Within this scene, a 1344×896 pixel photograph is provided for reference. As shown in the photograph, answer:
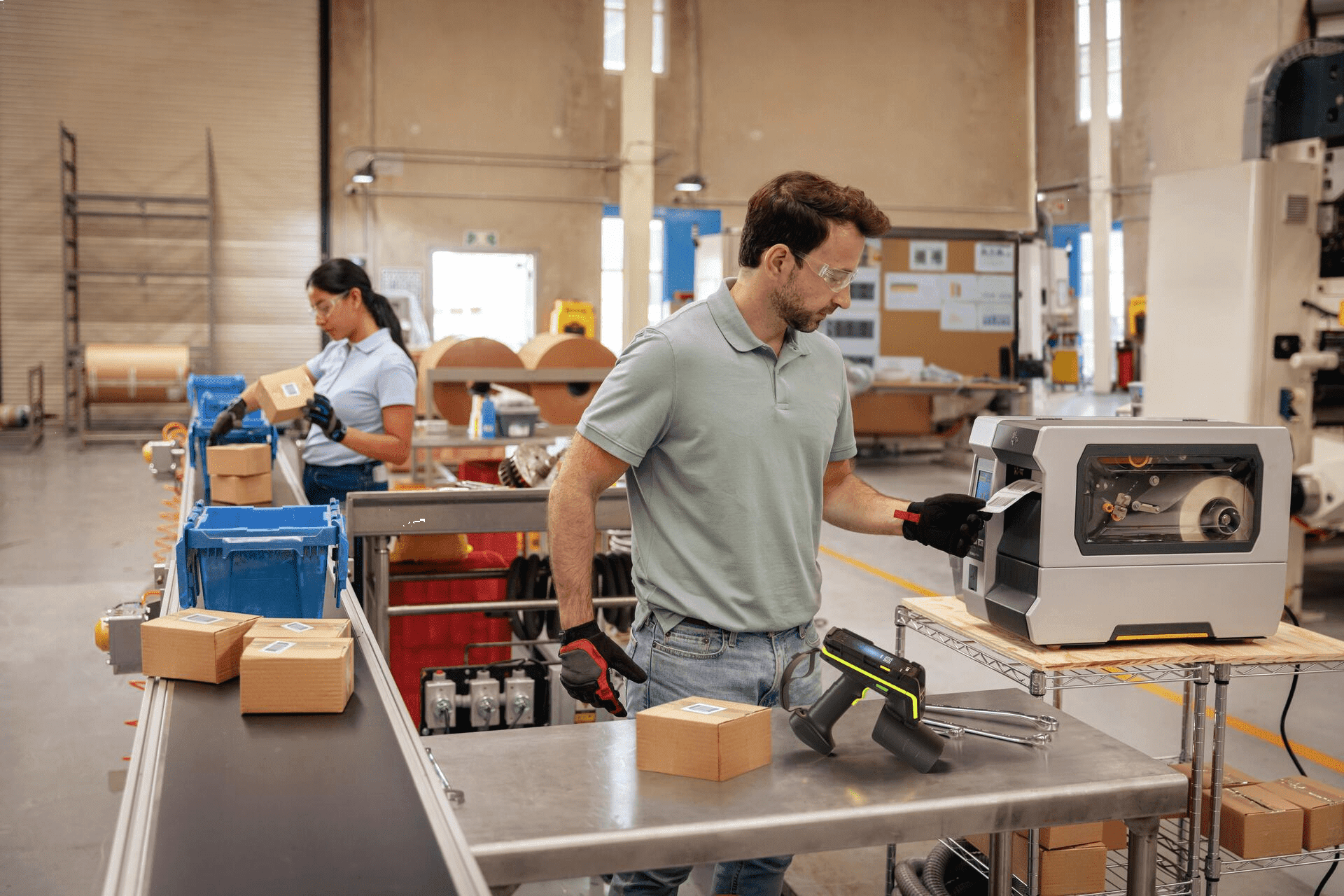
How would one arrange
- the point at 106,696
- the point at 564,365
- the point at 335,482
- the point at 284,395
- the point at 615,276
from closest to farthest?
1. the point at 284,395
2. the point at 335,482
3. the point at 106,696
4. the point at 564,365
5. the point at 615,276

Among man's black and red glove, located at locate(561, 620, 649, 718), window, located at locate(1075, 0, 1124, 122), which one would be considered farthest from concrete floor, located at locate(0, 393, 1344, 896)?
window, located at locate(1075, 0, 1124, 122)

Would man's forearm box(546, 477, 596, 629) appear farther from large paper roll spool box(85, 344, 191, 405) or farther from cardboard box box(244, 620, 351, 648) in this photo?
large paper roll spool box(85, 344, 191, 405)

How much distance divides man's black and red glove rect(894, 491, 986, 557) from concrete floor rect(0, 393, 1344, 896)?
3.93 feet

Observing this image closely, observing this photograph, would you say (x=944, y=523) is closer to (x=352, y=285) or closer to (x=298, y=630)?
(x=298, y=630)

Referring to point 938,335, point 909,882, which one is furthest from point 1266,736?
point 938,335

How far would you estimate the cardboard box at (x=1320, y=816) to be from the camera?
258 cm

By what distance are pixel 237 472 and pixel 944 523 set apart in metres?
1.97

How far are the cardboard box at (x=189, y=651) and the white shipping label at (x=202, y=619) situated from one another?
19mm

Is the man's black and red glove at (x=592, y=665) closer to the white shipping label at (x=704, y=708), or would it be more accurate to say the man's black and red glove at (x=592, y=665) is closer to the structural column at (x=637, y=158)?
the white shipping label at (x=704, y=708)

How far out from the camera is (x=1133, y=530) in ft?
7.48

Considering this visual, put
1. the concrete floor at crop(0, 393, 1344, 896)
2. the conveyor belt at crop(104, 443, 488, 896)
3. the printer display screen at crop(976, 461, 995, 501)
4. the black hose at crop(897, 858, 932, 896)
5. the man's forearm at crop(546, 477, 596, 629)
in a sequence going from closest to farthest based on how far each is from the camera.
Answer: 1. the conveyor belt at crop(104, 443, 488, 896)
2. the man's forearm at crop(546, 477, 596, 629)
3. the printer display screen at crop(976, 461, 995, 501)
4. the black hose at crop(897, 858, 932, 896)
5. the concrete floor at crop(0, 393, 1344, 896)

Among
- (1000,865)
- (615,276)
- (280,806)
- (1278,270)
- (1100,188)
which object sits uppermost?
(1100,188)

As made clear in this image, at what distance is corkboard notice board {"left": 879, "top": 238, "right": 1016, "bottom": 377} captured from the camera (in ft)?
36.1

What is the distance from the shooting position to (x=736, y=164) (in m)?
14.6
